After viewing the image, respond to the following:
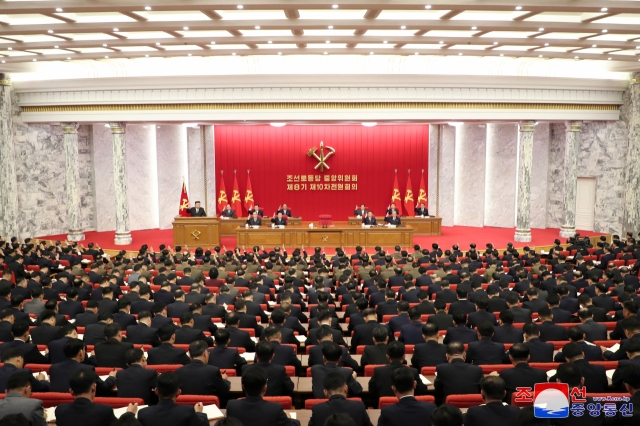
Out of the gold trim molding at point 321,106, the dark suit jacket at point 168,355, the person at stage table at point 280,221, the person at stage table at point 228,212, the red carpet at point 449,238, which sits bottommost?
the red carpet at point 449,238

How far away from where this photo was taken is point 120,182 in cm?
1738

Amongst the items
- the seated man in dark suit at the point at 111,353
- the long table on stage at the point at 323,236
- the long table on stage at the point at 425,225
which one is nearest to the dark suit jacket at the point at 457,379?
the seated man in dark suit at the point at 111,353

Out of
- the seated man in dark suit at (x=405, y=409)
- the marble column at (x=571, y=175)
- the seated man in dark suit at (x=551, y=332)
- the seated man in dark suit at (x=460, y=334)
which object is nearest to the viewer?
the seated man in dark suit at (x=405, y=409)

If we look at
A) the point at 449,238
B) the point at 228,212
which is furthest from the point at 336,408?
the point at 228,212

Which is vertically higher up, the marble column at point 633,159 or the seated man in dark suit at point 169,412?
the marble column at point 633,159

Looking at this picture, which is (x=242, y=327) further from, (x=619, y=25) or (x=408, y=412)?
(x=619, y=25)

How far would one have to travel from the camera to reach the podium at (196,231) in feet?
55.3

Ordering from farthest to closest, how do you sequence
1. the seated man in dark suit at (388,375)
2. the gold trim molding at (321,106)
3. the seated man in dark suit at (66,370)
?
the gold trim molding at (321,106) < the seated man in dark suit at (66,370) < the seated man in dark suit at (388,375)

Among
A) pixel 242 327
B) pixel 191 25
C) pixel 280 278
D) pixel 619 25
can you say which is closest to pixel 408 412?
pixel 242 327

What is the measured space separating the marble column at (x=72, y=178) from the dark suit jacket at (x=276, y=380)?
50.2ft

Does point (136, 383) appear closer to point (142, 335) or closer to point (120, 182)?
point (142, 335)

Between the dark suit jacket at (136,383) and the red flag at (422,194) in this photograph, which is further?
the red flag at (422,194)

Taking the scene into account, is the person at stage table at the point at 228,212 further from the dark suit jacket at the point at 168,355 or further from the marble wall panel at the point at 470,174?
the dark suit jacket at the point at 168,355

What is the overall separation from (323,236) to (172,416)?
13.3 meters
